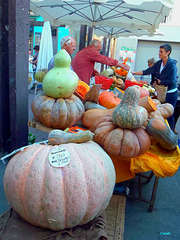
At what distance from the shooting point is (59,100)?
255 centimetres

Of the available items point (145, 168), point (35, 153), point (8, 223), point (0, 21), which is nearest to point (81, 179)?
point (35, 153)

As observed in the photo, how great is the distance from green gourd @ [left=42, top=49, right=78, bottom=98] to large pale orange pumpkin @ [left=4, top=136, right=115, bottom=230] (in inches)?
43.7

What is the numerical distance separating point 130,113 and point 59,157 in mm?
973

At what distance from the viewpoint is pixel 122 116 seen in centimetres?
212

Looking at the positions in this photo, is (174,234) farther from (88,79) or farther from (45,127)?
(88,79)

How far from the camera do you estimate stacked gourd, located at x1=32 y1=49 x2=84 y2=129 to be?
2.49m

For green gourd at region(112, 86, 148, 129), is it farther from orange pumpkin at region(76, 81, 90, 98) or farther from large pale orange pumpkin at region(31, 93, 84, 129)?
orange pumpkin at region(76, 81, 90, 98)

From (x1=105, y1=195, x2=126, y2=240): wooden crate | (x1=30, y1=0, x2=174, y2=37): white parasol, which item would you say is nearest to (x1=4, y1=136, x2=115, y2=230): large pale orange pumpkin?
(x1=105, y1=195, x2=126, y2=240): wooden crate

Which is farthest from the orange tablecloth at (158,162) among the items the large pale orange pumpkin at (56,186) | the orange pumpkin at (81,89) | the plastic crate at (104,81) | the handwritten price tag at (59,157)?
the plastic crate at (104,81)

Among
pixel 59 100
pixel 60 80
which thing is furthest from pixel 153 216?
pixel 60 80

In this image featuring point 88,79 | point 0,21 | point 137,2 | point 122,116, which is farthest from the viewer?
point 88,79

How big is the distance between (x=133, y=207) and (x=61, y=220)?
160cm

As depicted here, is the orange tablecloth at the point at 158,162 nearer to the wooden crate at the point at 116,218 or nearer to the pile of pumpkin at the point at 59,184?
the wooden crate at the point at 116,218

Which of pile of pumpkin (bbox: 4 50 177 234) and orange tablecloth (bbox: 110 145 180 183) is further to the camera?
orange tablecloth (bbox: 110 145 180 183)
